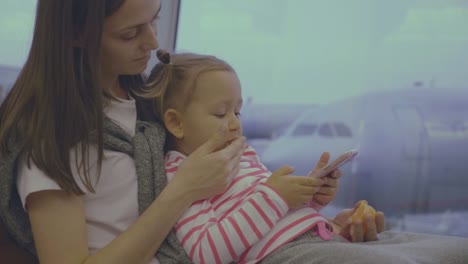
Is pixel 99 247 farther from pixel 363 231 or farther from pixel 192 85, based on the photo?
pixel 363 231

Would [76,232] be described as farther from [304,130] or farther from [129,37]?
[304,130]

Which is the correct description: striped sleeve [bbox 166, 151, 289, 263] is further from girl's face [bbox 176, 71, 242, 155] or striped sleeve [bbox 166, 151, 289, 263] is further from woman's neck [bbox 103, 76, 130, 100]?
woman's neck [bbox 103, 76, 130, 100]

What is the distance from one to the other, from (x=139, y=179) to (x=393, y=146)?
1642 mm

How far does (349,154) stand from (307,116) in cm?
136

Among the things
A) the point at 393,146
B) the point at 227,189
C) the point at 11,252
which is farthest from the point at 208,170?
the point at 393,146

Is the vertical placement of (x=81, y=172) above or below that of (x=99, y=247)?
above

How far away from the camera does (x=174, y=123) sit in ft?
4.45

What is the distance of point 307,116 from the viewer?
2590mm

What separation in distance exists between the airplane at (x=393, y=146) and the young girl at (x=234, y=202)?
115 cm

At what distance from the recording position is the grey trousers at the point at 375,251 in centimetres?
103

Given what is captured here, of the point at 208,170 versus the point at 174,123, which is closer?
the point at 208,170

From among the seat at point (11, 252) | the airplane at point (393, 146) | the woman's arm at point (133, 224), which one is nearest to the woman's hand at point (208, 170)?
the woman's arm at point (133, 224)

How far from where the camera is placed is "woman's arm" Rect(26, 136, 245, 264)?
1112 millimetres

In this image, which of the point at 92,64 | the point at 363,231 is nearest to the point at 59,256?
the point at 92,64
